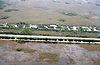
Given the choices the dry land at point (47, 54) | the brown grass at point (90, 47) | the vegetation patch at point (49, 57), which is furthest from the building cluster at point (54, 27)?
the vegetation patch at point (49, 57)

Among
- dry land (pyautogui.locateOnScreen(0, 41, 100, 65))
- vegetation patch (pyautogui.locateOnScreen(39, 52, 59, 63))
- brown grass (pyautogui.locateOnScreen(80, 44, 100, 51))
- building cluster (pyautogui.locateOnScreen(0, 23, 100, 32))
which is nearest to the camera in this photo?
dry land (pyautogui.locateOnScreen(0, 41, 100, 65))

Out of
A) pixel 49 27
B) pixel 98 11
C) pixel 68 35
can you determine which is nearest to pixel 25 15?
pixel 49 27

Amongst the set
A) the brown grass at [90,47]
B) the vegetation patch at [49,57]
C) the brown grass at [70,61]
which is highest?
the vegetation patch at [49,57]

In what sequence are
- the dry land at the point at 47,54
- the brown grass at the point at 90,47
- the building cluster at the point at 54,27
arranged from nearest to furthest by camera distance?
the dry land at the point at 47,54
the brown grass at the point at 90,47
the building cluster at the point at 54,27

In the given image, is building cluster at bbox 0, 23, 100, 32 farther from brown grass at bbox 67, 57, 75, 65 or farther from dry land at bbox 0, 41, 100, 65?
brown grass at bbox 67, 57, 75, 65

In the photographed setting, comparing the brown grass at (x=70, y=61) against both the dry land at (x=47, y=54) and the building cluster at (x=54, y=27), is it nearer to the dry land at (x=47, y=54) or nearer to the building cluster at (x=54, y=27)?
the dry land at (x=47, y=54)

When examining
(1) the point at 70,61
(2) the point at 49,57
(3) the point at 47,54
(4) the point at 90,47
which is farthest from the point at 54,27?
(1) the point at 70,61

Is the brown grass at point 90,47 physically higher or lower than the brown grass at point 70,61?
lower

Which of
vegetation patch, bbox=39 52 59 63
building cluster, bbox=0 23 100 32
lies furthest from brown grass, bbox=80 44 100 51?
building cluster, bbox=0 23 100 32

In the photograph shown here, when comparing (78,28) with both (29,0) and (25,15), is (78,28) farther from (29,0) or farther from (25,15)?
(29,0)
